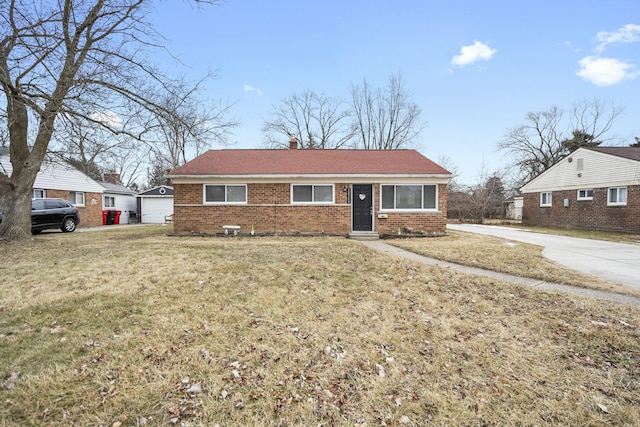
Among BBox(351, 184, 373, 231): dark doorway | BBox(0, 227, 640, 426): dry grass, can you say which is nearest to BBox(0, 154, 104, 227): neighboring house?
BBox(351, 184, 373, 231): dark doorway

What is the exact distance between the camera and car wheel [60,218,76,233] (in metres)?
14.8

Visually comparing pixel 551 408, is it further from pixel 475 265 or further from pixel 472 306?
pixel 475 265

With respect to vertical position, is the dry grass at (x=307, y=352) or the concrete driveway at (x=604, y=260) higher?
the concrete driveway at (x=604, y=260)

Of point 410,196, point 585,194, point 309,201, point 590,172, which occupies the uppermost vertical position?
point 590,172

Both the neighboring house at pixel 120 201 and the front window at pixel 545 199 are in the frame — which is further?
the neighboring house at pixel 120 201

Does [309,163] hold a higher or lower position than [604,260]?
higher

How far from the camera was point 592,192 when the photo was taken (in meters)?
17.7

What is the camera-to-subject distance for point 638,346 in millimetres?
3230

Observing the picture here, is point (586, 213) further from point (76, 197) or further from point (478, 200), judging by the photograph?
point (76, 197)

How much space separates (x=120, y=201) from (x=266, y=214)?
61.5 ft

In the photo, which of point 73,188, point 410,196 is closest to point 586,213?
point 410,196

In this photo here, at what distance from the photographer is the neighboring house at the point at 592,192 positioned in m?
15.5

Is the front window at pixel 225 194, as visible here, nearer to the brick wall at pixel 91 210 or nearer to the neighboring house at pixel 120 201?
the brick wall at pixel 91 210

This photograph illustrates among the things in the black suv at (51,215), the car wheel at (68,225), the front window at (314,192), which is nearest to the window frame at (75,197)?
the black suv at (51,215)
